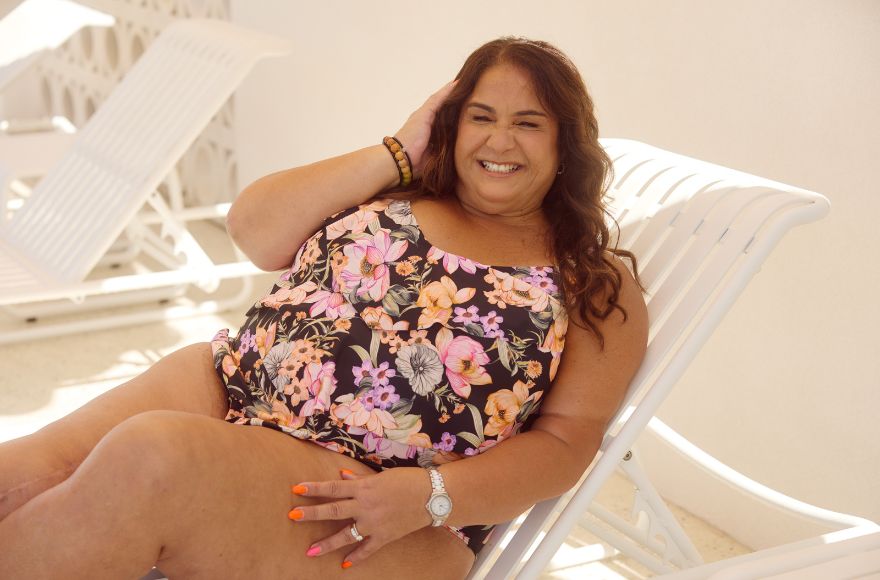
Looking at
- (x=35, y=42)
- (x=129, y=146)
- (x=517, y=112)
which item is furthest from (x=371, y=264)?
(x=35, y=42)

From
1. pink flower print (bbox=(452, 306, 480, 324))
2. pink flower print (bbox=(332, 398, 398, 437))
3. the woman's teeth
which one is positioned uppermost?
the woman's teeth

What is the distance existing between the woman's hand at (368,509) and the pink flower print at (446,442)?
5.7 inches

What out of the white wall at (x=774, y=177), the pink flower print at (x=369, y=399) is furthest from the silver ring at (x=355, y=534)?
the white wall at (x=774, y=177)

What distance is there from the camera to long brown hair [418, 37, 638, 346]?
70.2 inches

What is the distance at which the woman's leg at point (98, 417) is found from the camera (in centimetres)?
156

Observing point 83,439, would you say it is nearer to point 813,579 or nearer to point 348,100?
point 813,579

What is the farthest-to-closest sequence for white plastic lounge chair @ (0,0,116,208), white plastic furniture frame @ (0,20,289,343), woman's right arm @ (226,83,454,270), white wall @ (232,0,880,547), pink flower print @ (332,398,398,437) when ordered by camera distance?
white plastic lounge chair @ (0,0,116,208) → white plastic furniture frame @ (0,20,289,343) → white wall @ (232,0,880,547) → woman's right arm @ (226,83,454,270) → pink flower print @ (332,398,398,437)

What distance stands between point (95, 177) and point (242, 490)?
8.30ft

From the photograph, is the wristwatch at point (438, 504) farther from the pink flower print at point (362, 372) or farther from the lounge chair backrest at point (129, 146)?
the lounge chair backrest at point (129, 146)

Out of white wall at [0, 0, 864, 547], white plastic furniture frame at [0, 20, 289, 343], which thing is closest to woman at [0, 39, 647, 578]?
white wall at [0, 0, 864, 547]

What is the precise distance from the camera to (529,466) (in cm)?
168

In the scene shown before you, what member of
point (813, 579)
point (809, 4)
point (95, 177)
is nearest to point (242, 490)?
point (813, 579)

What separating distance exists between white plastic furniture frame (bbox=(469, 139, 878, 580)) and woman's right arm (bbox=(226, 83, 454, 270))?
511 mm

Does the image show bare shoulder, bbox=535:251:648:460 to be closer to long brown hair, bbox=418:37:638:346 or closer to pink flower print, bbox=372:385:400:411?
long brown hair, bbox=418:37:638:346
